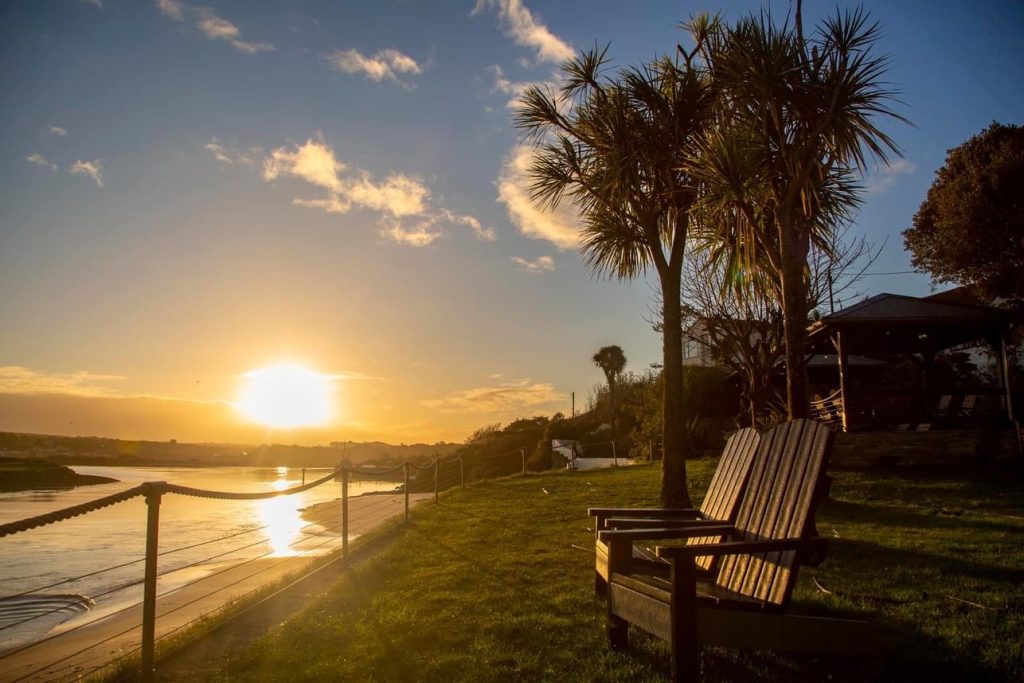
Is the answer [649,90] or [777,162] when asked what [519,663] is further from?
[649,90]

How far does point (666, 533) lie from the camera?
3475 mm

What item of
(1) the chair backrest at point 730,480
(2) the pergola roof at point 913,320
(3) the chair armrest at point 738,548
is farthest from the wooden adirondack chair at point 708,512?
(2) the pergola roof at point 913,320

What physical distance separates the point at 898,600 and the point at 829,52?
6.42 m

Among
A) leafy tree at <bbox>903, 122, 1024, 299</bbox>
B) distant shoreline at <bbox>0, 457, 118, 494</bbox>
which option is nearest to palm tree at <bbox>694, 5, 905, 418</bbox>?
leafy tree at <bbox>903, 122, 1024, 299</bbox>

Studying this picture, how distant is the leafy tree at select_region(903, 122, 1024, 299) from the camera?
14.5 meters

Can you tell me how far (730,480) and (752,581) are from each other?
3.29 feet

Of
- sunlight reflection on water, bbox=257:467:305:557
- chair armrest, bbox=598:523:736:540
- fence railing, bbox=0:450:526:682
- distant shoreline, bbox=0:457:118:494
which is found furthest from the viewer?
distant shoreline, bbox=0:457:118:494

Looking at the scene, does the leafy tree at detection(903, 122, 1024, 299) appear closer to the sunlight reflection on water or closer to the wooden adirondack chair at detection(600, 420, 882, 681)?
the wooden adirondack chair at detection(600, 420, 882, 681)

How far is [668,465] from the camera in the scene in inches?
335

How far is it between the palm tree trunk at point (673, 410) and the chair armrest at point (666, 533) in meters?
4.94

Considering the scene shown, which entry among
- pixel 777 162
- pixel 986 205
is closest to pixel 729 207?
pixel 777 162

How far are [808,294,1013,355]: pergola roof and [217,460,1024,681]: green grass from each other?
226 inches

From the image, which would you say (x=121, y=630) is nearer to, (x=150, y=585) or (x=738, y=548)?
(x=150, y=585)

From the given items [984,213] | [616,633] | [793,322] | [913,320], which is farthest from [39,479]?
[984,213]
